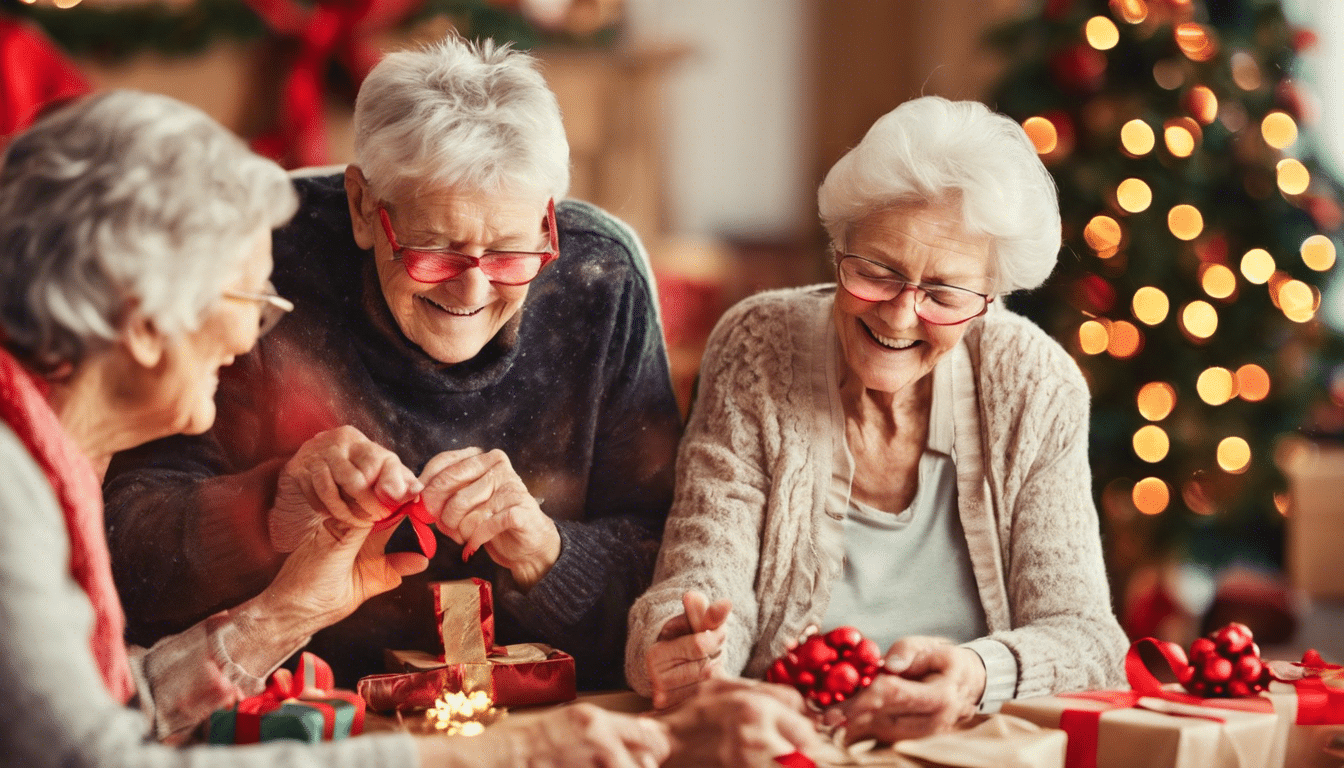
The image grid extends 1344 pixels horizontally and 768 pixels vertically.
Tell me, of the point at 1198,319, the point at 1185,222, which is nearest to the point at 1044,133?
the point at 1185,222

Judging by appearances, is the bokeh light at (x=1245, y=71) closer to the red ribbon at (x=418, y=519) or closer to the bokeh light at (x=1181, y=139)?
the bokeh light at (x=1181, y=139)

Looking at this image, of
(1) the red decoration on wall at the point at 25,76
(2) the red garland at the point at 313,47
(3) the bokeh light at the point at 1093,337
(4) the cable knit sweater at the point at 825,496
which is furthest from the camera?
(2) the red garland at the point at 313,47

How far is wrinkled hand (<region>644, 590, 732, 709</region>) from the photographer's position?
1.52m

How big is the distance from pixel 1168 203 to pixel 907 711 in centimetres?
255

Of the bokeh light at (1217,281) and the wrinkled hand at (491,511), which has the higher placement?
the bokeh light at (1217,281)

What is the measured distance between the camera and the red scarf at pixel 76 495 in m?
1.12

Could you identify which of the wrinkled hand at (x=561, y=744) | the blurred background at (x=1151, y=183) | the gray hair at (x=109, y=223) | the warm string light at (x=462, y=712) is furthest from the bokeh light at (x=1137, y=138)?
the gray hair at (x=109, y=223)

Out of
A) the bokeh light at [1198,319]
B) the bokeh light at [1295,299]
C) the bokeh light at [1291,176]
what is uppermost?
the bokeh light at [1291,176]

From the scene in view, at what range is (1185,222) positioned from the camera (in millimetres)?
3621

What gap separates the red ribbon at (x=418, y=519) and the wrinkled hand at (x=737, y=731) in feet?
1.23

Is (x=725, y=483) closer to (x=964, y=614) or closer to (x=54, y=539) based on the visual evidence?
(x=964, y=614)

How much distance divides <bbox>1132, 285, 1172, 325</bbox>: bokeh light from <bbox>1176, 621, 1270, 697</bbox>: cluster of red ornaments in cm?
219

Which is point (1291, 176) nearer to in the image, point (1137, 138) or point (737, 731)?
point (1137, 138)

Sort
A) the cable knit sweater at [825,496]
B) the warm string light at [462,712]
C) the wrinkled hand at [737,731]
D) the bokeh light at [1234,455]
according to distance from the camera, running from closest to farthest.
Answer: the wrinkled hand at [737,731]
the warm string light at [462,712]
the cable knit sweater at [825,496]
the bokeh light at [1234,455]
